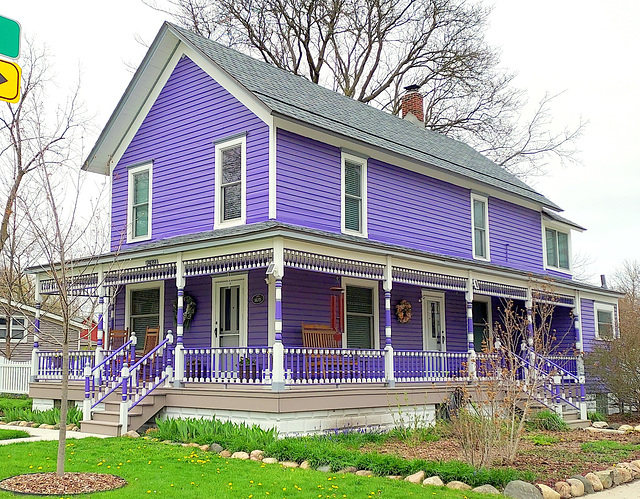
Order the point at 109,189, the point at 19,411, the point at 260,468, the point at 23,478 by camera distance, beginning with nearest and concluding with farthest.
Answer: the point at 23,478
the point at 260,468
the point at 19,411
the point at 109,189

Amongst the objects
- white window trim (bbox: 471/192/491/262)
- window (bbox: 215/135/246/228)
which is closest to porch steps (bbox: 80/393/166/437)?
window (bbox: 215/135/246/228)

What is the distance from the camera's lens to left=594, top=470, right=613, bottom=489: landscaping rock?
10188mm

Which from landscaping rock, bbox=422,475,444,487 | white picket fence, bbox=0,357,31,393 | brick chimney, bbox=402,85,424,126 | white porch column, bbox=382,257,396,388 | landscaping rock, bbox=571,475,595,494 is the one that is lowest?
landscaping rock, bbox=571,475,595,494

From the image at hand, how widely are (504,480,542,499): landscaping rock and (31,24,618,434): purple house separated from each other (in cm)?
443

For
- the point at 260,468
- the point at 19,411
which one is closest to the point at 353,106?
the point at 19,411

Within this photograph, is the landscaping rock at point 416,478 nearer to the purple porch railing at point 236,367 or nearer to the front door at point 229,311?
the purple porch railing at point 236,367

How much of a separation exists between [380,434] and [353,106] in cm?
1051

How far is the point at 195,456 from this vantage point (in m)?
10.8

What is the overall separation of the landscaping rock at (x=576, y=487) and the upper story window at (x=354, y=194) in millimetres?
8320

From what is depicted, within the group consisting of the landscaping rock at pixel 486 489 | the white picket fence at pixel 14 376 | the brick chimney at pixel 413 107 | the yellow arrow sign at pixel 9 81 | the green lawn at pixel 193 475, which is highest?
the brick chimney at pixel 413 107

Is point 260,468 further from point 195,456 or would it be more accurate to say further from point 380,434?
point 380,434

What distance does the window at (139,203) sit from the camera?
18094 mm

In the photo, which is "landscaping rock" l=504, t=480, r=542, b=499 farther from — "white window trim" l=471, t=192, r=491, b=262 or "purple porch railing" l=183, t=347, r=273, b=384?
"white window trim" l=471, t=192, r=491, b=262

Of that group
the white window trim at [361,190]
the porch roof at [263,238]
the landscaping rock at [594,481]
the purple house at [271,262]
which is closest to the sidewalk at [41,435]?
the purple house at [271,262]
